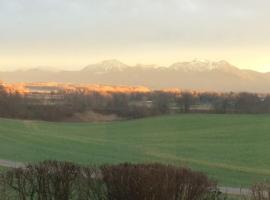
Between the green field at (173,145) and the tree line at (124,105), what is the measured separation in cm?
2490

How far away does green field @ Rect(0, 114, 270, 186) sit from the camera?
2997 centimetres

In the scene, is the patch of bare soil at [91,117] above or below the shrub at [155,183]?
below

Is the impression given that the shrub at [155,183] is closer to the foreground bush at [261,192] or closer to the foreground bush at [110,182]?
the foreground bush at [110,182]

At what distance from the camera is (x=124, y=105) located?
110 meters

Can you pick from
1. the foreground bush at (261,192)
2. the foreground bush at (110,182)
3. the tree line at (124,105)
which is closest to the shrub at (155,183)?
the foreground bush at (110,182)

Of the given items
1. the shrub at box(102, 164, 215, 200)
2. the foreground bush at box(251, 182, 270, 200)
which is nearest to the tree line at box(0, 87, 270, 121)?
the shrub at box(102, 164, 215, 200)

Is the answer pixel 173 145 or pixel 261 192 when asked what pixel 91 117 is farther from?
pixel 261 192

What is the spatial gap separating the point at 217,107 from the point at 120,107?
1781 cm

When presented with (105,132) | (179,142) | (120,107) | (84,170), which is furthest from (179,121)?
(84,170)

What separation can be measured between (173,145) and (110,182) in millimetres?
39324

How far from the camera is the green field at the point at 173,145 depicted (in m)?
30.0

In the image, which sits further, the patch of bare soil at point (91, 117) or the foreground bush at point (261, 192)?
the patch of bare soil at point (91, 117)

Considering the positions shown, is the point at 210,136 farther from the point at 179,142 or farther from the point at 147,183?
the point at 147,183

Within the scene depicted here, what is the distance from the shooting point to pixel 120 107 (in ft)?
356
